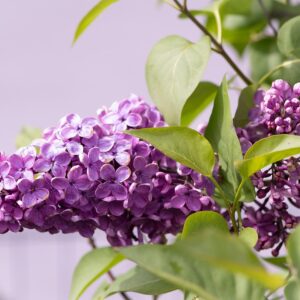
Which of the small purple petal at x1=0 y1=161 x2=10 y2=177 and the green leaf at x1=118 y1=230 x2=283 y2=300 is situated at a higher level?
the small purple petal at x1=0 y1=161 x2=10 y2=177

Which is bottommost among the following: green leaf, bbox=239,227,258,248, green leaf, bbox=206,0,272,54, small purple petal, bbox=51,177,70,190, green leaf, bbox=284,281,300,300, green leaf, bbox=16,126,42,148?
green leaf, bbox=284,281,300,300

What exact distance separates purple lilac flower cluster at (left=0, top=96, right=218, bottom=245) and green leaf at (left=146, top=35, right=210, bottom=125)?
0.07ft

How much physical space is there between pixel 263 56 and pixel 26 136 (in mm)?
210

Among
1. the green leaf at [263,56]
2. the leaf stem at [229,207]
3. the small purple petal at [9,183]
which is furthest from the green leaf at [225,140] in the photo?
the green leaf at [263,56]

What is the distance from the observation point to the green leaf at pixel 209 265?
0.64 ft

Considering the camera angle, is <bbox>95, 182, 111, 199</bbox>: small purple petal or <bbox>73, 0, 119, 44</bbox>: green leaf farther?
<bbox>73, 0, 119, 44</bbox>: green leaf

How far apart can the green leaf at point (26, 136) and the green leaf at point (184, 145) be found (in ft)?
0.73

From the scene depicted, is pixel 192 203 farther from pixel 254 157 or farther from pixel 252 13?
pixel 252 13

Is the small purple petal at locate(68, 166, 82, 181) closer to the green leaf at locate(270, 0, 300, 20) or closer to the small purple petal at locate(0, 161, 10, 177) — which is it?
the small purple petal at locate(0, 161, 10, 177)

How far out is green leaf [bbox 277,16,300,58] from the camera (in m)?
0.49

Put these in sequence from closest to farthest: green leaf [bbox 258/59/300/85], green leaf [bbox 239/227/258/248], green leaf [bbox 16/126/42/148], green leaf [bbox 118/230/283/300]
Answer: green leaf [bbox 118/230/283/300] < green leaf [bbox 239/227/258/248] < green leaf [bbox 258/59/300/85] < green leaf [bbox 16/126/42/148]

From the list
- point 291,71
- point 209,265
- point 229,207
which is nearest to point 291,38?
point 291,71

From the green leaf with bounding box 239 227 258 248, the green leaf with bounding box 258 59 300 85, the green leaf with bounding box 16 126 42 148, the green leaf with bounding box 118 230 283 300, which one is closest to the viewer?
the green leaf with bounding box 118 230 283 300

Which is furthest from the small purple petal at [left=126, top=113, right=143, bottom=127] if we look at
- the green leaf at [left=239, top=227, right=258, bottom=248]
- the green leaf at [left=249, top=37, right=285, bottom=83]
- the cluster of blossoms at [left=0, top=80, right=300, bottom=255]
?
the green leaf at [left=249, top=37, right=285, bottom=83]
